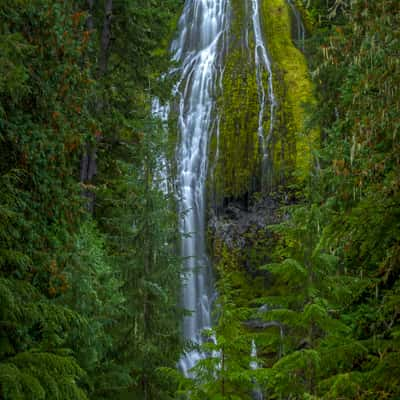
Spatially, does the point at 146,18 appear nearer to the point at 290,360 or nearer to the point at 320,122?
the point at 320,122

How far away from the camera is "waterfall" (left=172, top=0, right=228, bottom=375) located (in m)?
19.2

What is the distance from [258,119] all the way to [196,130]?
2.86 m

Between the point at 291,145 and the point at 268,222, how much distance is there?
3660mm

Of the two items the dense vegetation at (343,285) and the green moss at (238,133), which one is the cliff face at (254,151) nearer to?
the green moss at (238,133)


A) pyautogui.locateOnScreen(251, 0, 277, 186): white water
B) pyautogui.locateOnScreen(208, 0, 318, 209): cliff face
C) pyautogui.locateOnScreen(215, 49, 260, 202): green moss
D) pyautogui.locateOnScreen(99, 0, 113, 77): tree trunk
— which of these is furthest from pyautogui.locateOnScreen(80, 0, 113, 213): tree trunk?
pyautogui.locateOnScreen(251, 0, 277, 186): white water

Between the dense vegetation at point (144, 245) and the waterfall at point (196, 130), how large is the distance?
6.39 metres

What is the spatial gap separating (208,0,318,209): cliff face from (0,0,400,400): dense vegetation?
26.2 feet

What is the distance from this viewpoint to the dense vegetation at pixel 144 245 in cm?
475

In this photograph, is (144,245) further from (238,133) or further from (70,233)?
(238,133)

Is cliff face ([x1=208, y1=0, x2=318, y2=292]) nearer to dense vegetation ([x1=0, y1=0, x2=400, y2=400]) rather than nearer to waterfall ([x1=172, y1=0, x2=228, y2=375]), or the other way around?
waterfall ([x1=172, y1=0, x2=228, y2=375])

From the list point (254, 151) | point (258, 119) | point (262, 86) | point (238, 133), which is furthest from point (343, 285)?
point (262, 86)

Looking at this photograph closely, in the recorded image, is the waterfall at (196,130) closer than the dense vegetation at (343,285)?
No

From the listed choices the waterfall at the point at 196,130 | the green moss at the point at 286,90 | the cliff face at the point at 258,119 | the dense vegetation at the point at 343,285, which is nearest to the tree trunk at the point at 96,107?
the waterfall at the point at 196,130

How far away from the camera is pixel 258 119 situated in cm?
2261
